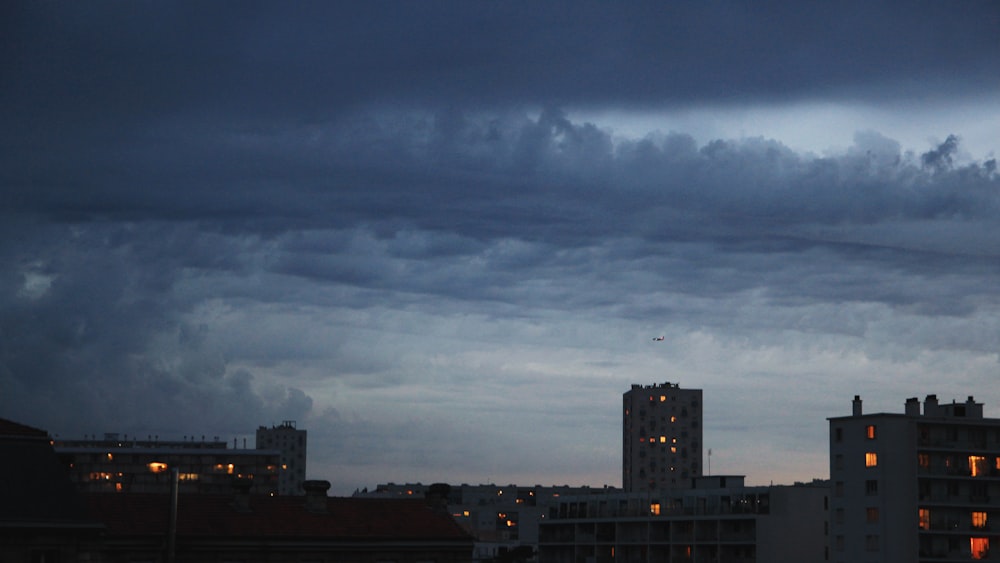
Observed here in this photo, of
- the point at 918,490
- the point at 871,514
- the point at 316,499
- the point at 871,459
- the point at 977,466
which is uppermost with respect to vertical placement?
the point at 871,459

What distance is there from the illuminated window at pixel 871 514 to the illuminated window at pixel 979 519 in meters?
A: 10.8

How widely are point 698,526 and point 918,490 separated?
3750 centimetres

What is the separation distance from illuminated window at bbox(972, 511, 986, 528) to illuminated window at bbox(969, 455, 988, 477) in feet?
14.3

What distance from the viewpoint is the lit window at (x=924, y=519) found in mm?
140000

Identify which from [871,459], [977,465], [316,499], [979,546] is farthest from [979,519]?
[316,499]

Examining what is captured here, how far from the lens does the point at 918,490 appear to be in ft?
462

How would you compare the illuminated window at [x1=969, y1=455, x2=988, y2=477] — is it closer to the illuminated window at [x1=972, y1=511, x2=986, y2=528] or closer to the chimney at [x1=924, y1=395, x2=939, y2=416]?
the illuminated window at [x1=972, y1=511, x2=986, y2=528]

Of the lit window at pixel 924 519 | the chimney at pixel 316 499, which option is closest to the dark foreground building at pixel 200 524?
the chimney at pixel 316 499

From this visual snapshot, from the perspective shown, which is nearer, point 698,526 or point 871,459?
point 871,459

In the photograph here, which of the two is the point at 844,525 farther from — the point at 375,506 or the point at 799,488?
the point at 375,506

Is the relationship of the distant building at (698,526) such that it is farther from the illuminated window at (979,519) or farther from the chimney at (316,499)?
the chimney at (316,499)

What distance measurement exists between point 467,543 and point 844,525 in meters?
76.6

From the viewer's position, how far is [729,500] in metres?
168

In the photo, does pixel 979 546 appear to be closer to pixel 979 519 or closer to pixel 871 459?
pixel 979 519
